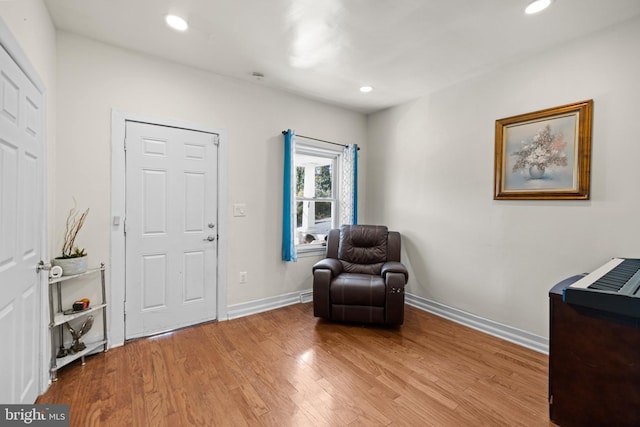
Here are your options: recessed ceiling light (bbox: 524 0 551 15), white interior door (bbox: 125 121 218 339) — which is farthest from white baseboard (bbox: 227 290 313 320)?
A: recessed ceiling light (bbox: 524 0 551 15)

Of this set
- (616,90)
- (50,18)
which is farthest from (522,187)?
(50,18)

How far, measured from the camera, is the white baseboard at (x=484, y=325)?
2.49 meters

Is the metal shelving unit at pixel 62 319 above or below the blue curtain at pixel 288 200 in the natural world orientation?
below

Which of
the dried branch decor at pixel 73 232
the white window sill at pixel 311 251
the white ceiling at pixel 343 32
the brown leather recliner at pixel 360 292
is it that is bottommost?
the brown leather recliner at pixel 360 292

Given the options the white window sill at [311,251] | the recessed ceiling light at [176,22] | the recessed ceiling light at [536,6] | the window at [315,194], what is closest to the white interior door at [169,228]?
the recessed ceiling light at [176,22]

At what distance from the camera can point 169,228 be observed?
8.91ft

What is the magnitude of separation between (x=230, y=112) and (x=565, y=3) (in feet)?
9.43

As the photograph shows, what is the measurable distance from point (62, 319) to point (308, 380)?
185 cm

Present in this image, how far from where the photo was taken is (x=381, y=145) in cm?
403

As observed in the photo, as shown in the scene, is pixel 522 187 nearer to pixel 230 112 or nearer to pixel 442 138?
pixel 442 138

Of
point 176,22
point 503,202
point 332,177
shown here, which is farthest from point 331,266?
point 176,22

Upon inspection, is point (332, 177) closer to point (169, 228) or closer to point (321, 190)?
point (321, 190)

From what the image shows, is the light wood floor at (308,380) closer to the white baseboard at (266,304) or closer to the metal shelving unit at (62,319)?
the metal shelving unit at (62,319)

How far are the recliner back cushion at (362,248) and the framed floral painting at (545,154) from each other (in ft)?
4.36
